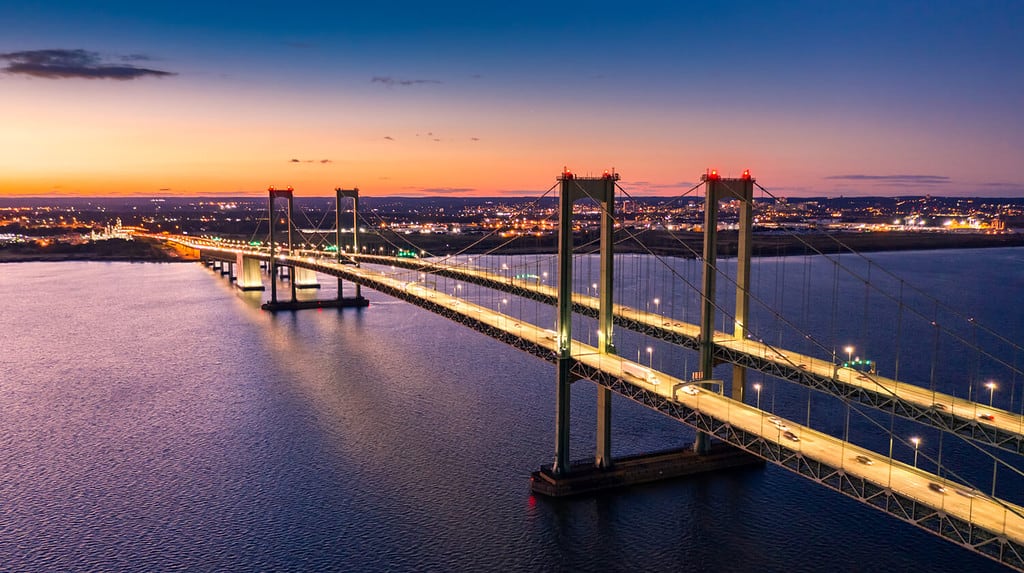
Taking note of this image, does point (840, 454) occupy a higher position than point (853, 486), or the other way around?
point (840, 454)

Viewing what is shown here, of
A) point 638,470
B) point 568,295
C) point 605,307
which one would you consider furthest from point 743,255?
point 638,470

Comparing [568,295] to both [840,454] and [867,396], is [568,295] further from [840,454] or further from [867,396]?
[840,454]

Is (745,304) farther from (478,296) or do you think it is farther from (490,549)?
(478,296)

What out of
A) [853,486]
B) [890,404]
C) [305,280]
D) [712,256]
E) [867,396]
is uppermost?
[712,256]

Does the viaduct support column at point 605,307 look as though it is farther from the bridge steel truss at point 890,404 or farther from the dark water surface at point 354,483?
the bridge steel truss at point 890,404

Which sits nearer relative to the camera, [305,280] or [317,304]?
[317,304]

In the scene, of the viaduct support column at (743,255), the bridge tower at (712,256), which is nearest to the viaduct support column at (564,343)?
the bridge tower at (712,256)

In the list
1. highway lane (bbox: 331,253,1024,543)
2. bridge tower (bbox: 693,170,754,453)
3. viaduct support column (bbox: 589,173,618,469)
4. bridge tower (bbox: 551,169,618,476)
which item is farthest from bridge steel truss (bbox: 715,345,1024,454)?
bridge tower (bbox: 551,169,618,476)

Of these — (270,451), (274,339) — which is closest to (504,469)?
(270,451)
